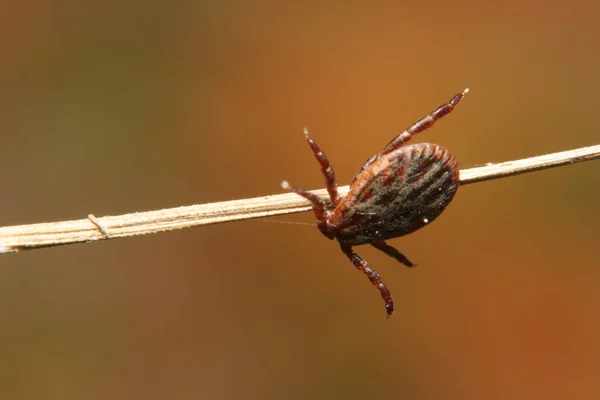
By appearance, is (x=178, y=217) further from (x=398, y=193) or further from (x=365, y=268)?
(x=365, y=268)

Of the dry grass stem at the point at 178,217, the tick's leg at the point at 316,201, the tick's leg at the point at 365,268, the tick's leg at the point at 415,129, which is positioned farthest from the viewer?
the tick's leg at the point at 365,268

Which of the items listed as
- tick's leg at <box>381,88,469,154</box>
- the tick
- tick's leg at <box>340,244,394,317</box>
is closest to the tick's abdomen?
the tick

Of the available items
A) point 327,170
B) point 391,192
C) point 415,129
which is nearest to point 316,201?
point 327,170

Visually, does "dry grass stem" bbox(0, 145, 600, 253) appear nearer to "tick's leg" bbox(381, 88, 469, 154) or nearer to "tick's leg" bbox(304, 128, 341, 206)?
"tick's leg" bbox(304, 128, 341, 206)

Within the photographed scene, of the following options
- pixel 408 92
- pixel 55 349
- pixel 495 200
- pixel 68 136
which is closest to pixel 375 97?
pixel 408 92

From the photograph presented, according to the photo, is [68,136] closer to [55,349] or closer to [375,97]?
[55,349]

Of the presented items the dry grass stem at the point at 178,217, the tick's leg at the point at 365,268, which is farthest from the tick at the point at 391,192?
the tick's leg at the point at 365,268

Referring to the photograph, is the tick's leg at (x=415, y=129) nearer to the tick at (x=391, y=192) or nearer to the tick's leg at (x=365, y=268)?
the tick at (x=391, y=192)
